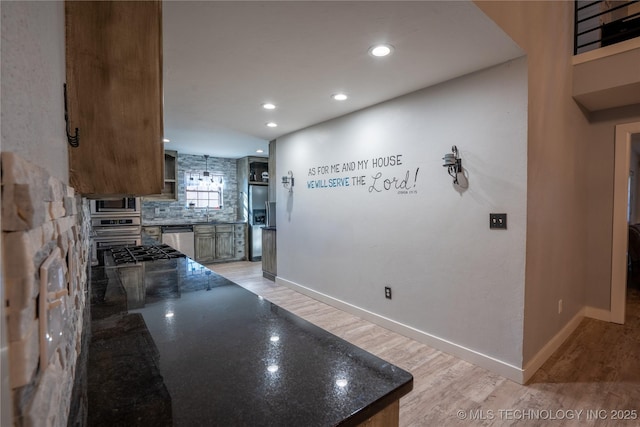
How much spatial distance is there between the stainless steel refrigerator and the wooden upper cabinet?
232 inches

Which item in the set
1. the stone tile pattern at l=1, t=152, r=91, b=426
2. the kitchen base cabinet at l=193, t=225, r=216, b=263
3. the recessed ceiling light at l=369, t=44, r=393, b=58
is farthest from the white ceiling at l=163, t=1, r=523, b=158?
the kitchen base cabinet at l=193, t=225, r=216, b=263

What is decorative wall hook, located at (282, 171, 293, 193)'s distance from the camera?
14.9 feet

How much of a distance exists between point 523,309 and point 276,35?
8.34ft

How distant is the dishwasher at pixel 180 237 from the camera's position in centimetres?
598

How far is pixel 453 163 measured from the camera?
2.47m

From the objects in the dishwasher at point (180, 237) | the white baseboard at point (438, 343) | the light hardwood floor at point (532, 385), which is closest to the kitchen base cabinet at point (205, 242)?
the dishwasher at point (180, 237)

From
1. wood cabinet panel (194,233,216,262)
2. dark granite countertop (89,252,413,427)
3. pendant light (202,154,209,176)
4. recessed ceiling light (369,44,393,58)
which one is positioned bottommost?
wood cabinet panel (194,233,216,262)

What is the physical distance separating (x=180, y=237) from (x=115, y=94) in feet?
18.3

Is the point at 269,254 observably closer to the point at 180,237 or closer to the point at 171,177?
the point at 180,237

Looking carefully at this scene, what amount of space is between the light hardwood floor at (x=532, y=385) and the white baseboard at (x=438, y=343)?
1.9 inches

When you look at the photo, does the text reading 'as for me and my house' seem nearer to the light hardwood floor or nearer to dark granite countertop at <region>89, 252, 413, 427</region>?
the light hardwood floor

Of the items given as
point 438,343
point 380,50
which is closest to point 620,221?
point 438,343

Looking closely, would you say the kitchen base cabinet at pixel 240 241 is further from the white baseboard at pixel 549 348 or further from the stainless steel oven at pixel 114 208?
the white baseboard at pixel 549 348

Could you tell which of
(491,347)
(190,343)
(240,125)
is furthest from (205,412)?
(240,125)
